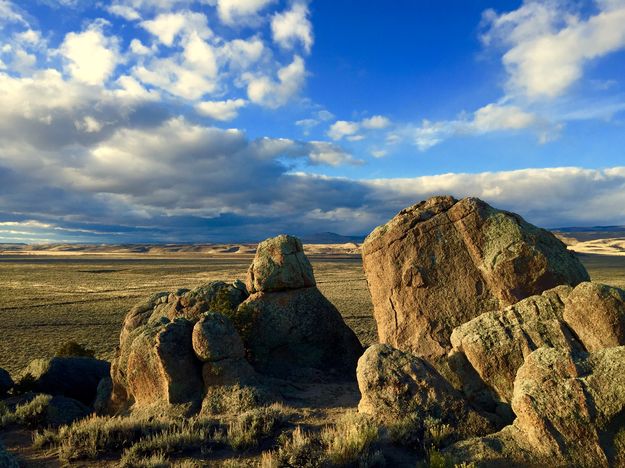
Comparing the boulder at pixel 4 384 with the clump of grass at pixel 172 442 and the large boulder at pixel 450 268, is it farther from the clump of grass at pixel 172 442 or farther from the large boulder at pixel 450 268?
the large boulder at pixel 450 268

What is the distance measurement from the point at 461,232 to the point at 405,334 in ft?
17.1

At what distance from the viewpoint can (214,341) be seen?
656 inches

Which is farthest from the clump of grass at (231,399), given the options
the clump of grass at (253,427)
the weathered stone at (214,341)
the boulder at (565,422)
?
the boulder at (565,422)

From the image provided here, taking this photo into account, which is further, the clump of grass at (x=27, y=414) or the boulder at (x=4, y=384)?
the boulder at (x=4, y=384)

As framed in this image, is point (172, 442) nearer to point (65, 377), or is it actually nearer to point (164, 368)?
point (164, 368)

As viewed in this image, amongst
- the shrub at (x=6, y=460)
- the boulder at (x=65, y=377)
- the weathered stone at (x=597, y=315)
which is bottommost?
the boulder at (x=65, y=377)

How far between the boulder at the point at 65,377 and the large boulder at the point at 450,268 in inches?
551

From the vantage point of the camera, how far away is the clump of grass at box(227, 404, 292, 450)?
1149 cm

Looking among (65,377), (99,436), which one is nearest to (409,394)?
(99,436)

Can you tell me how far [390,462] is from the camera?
34.4ft

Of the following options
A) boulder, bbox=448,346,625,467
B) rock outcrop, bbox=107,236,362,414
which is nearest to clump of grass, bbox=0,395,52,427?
rock outcrop, bbox=107,236,362,414

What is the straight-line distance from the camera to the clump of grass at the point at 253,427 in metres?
11.5

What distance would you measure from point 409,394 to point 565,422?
12.7 feet

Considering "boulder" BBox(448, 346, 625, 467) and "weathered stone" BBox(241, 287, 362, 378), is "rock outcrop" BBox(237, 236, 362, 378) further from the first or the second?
"boulder" BBox(448, 346, 625, 467)
